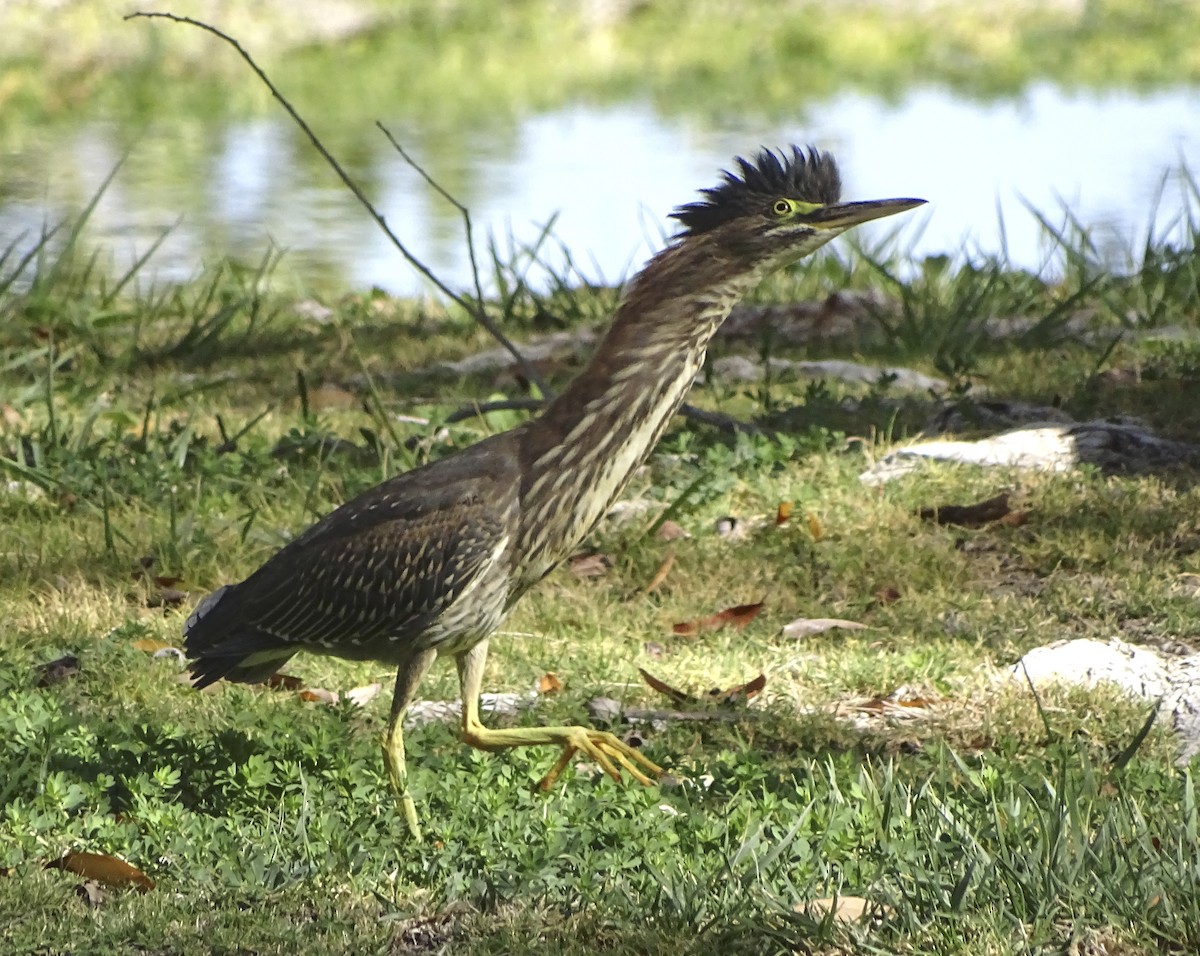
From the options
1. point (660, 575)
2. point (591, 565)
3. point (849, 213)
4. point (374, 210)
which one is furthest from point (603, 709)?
point (374, 210)

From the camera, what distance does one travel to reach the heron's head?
4301mm

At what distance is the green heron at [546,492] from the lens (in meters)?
4.26

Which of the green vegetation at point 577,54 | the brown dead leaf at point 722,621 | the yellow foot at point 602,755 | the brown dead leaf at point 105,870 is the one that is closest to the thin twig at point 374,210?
the brown dead leaf at point 722,621

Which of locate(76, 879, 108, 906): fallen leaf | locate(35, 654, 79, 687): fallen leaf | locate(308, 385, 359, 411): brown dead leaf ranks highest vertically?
locate(76, 879, 108, 906): fallen leaf

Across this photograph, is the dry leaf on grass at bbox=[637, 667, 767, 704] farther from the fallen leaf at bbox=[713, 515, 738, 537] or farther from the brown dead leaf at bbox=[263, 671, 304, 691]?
the fallen leaf at bbox=[713, 515, 738, 537]

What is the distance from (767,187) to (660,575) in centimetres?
196

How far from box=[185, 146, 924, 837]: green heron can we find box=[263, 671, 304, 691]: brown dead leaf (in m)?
0.81

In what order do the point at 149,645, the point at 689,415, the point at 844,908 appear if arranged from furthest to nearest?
1. the point at 689,415
2. the point at 149,645
3. the point at 844,908

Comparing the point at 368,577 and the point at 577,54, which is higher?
the point at 368,577

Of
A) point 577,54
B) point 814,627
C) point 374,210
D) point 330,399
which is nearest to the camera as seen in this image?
point 814,627

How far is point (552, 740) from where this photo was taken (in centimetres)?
435

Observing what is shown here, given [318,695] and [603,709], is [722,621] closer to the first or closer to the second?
[603,709]

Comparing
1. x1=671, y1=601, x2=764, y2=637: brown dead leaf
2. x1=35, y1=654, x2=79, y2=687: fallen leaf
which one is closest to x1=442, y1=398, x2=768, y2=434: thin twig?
x1=671, y1=601, x2=764, y2=637: brown dead leaf

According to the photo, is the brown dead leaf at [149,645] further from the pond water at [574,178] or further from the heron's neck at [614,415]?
the pond water at [574,178]
